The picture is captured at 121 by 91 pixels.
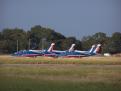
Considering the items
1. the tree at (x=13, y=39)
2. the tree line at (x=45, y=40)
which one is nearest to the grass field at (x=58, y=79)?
the tree at (x=13, y=39)

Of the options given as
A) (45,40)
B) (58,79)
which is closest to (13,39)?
(45,40)

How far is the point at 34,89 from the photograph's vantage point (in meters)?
24.4

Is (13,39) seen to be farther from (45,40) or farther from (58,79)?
(58,79)

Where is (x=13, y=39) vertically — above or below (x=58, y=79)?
above

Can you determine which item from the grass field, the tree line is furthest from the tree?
the grass field

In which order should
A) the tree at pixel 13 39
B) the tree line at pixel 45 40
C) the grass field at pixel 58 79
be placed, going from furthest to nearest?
the tree line at pixel 45 40
the tree at pixel 13 39
the grass field at pixel 58 79

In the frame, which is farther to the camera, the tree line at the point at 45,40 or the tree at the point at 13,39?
the tree line at the point at 45,40

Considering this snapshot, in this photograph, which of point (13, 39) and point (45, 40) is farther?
point (45, 40)

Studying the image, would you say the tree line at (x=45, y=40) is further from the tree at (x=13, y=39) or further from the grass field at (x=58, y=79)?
the grass field at (x=58, y=79)

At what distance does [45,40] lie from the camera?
18538 cm

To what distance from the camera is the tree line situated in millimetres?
171250

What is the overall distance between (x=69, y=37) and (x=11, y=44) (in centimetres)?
3061

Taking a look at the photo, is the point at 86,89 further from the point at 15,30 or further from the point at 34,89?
the point at 15,30

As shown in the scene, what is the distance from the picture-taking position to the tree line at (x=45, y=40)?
17125 centimetres
